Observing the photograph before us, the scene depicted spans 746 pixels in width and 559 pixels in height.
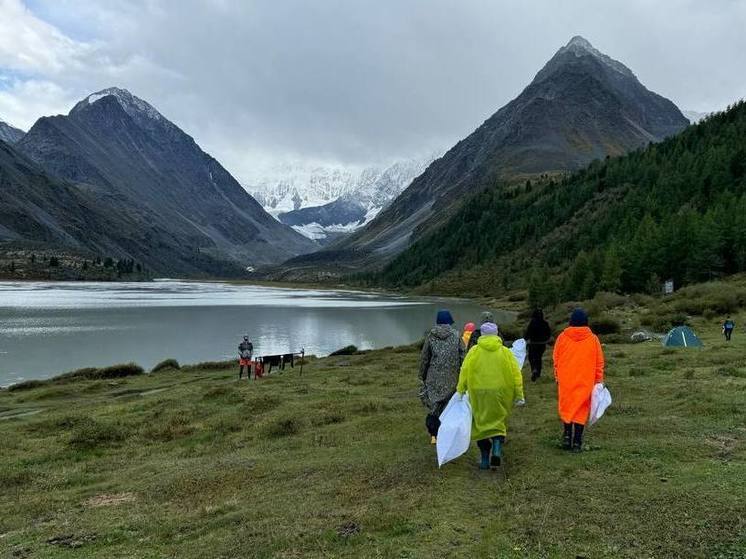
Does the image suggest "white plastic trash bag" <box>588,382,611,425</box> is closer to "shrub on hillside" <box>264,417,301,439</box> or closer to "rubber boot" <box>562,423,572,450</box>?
"rubber boot" <box>562,423,572,450</box>

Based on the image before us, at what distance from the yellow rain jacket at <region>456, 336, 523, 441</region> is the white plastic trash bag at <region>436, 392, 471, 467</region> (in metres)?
0.24

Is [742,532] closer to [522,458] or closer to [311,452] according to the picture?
[522,458]

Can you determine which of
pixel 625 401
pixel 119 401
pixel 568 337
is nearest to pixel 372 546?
pixel 568 337

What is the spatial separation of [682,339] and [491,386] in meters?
27.7

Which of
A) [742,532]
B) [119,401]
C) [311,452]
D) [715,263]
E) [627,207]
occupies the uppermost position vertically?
[627,207]

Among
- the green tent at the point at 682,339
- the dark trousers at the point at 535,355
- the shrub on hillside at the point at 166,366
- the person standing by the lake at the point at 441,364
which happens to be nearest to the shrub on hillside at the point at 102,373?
the shrub on hillside at the point at 166,366

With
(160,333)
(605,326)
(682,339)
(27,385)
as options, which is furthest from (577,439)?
(160,333)

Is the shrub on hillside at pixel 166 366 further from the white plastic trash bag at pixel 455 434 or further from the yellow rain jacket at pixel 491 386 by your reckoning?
the yellow rain jacket at pixel 491 386

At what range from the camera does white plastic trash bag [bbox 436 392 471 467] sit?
1178cm

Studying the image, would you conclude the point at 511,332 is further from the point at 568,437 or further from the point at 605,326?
the point at 568,437

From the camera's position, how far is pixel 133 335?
6838 centimetres

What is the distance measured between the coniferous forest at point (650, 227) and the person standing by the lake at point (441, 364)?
255ft

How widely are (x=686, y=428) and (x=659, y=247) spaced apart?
81.5 m

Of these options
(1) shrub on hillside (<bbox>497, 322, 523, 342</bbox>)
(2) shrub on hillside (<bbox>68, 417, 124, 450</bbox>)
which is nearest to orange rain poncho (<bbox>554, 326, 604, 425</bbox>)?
(2) shrub on hillside (<bbox>68, 417, 124, 450</bbox>)
